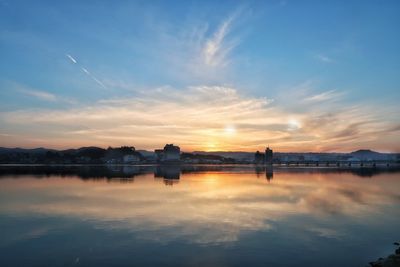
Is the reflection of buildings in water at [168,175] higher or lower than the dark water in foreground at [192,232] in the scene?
higher

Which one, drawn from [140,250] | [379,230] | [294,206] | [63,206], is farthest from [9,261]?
[294,206]

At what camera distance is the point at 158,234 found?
24.7 m

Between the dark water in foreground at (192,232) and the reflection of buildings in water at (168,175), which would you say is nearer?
the dark water in foreground at (192,232)

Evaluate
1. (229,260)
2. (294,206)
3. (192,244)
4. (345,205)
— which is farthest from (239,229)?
(345,205)

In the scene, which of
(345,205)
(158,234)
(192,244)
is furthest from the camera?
(345,205)

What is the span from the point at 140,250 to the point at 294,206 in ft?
75.6

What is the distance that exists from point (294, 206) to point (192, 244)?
20.1 metres

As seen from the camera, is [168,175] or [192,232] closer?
[192,232]

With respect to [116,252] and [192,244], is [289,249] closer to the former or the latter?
[192,244]

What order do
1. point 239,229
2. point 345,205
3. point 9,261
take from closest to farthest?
point 9,261 < point 239,229 < point 345,205

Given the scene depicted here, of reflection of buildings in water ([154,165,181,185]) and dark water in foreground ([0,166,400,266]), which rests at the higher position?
reflection of buildings in water ([154,165,181,185])

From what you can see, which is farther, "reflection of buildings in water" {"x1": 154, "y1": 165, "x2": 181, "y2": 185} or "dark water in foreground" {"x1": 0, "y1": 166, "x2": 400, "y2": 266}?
"reflection of buildings in water" {"x1": 154, "y1": 165, "x2": 181, "y2": 185}

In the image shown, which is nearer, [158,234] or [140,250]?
[140,250]

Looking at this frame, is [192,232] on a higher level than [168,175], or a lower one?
lower
